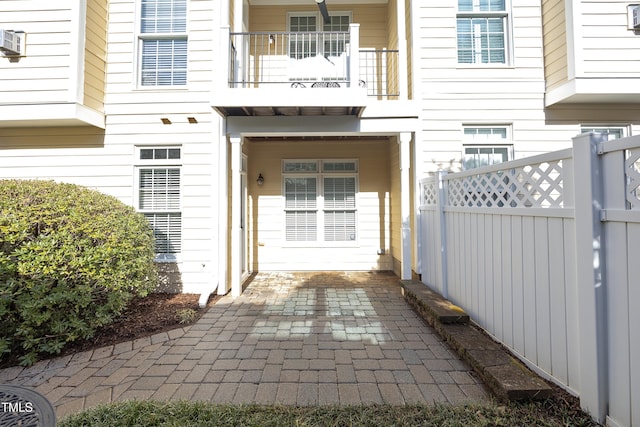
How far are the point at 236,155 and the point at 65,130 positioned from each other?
3057 mm

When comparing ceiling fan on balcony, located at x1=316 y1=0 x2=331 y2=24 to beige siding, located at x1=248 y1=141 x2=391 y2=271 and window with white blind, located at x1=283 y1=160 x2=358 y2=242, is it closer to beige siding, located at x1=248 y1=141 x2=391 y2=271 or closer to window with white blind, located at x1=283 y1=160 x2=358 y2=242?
beige siding, located at x1=248 y1=141 x2=391 y2=271

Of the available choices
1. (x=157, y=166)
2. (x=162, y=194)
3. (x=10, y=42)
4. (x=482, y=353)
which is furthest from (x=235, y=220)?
(x=10, y=42)

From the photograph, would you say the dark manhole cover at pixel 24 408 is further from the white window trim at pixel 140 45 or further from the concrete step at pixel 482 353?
the white window trim at pixel 140 45

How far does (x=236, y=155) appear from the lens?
535 centimetres

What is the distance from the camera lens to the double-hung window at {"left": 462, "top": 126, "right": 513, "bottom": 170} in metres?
5.33

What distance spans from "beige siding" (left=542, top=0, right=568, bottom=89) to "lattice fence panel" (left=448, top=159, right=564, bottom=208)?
2983mm

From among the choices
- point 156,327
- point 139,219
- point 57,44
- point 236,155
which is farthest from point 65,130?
point 156,327

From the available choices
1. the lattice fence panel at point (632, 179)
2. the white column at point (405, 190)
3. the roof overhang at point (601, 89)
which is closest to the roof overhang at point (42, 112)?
the white column at point (405, 190)

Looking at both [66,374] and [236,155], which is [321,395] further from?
[236,155]

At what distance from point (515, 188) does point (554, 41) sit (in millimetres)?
3908

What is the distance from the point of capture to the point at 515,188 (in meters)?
2.93

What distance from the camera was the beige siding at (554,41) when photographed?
487 cm

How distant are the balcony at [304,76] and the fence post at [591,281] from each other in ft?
10.6

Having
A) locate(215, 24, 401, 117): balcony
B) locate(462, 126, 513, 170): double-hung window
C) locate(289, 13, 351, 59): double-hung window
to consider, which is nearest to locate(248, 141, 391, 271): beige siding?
locate(215, 24, 401, 117): balcony
